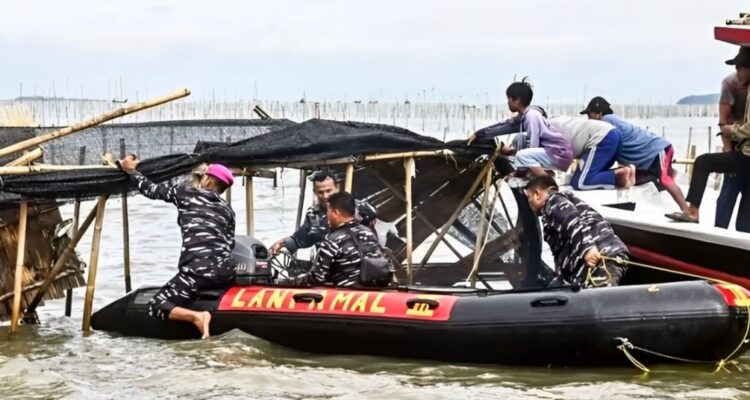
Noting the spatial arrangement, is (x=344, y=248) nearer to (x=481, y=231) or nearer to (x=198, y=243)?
(x=198, y=243)

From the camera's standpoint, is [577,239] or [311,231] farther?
[311,231]

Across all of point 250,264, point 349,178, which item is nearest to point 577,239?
point 349,178

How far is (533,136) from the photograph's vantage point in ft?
41.0

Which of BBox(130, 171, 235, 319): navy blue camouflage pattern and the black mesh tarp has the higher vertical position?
the black mesh tarp

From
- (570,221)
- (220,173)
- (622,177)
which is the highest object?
(220,173)

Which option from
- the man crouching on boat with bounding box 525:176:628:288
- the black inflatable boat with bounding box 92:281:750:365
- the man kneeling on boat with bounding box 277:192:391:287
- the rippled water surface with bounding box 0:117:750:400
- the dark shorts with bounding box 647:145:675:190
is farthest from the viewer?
the dark shorts with bounding box 647:145:675:190

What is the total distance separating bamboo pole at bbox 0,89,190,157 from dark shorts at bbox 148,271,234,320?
153 centimetres

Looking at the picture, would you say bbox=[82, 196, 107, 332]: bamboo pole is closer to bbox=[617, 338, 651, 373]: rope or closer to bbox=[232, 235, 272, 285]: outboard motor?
bbox=[232, 235, 272, 285]: outboard motor

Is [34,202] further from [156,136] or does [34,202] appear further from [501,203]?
[501,203]

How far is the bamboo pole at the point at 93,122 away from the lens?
36.1ft

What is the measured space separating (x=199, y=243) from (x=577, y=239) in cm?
302

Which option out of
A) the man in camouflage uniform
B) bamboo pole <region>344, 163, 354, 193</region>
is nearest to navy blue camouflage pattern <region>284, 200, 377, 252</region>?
the man in camouflage uniform

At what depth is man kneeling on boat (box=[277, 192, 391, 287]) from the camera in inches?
402

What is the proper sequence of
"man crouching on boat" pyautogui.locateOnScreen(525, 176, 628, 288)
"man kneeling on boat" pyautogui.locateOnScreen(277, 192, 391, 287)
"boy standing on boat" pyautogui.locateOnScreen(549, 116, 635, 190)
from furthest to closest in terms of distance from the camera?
1. "boy standing on boat" pyautogui.locateOnScreen(549, 116, 635, 190)
2. "man kneeling on boat" pyautogui.locateOnScreen(277, 192, 391, 287)
3. "man crouching on boat" pyautogui.locateOnScreen(525, 176, 628, 288)
